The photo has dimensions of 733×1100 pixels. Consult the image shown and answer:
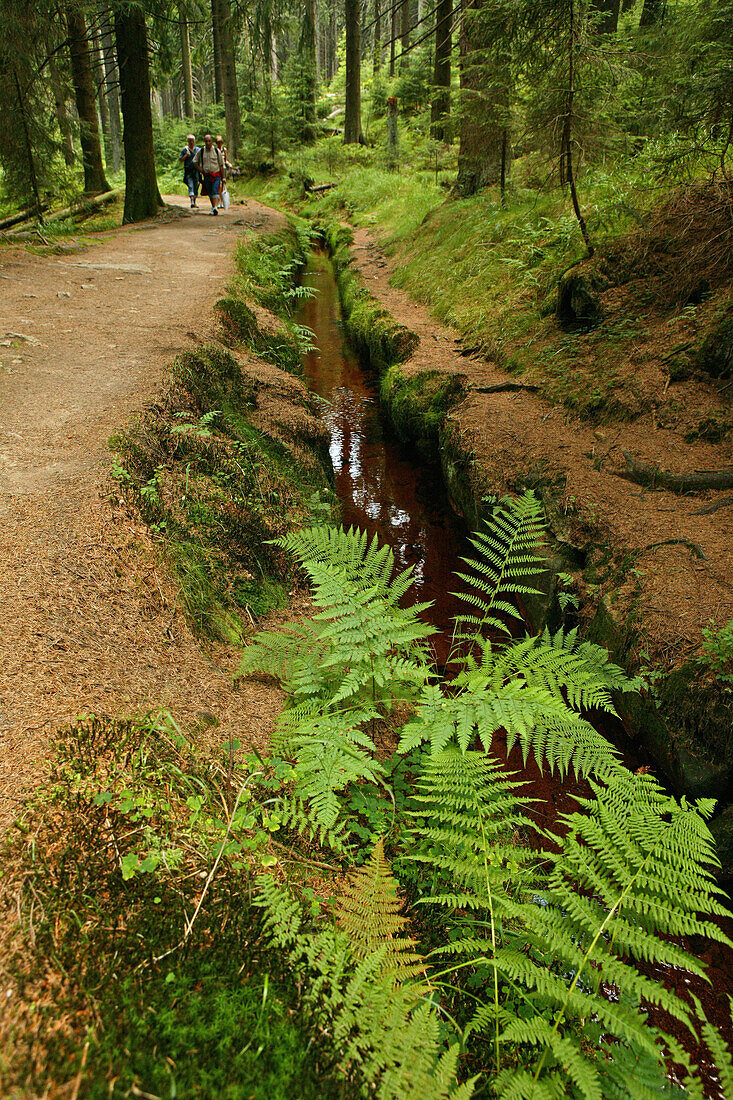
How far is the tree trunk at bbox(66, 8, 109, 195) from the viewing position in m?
12.5

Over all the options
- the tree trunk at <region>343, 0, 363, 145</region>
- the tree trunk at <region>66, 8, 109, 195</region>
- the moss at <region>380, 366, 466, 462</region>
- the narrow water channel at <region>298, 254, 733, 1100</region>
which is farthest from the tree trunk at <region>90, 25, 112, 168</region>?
the moss at <region>380, 366, 466, 462</region>

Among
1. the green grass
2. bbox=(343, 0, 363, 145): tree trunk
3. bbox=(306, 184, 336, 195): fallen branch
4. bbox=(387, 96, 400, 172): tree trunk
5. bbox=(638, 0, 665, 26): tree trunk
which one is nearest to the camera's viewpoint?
the green grass

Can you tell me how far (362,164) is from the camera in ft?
81.9

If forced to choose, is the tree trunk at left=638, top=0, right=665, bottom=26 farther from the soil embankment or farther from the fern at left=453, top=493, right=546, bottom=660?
the fern at left=453, top=493, right=546, bottom=660

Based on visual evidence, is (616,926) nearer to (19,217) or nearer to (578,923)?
(578,923)

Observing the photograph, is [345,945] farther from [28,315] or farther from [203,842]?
[28,315]

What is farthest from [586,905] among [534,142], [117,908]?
[534,142]

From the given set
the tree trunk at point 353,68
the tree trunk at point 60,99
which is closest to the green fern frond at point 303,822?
the tree trunk at point 60,99

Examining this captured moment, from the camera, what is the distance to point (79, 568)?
293cm

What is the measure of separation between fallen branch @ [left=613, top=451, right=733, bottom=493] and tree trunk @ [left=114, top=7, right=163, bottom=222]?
498 inches

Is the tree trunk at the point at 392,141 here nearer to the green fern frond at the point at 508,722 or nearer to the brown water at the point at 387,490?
the brown water at the point at 387,490

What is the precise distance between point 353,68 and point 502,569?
93.6ft

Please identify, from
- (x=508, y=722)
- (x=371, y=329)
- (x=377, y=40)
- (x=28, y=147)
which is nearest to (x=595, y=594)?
(x=508, y=722)

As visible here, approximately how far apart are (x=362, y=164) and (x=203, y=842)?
96.9ft
